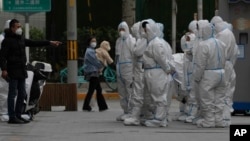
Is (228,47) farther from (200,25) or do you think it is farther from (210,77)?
(210,77)

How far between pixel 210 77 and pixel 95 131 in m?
2.38

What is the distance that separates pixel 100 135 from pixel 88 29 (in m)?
16.6

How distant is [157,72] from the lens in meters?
14.1

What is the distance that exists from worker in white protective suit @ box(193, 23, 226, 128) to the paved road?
0.33 metres

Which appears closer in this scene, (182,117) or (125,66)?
(125,66)

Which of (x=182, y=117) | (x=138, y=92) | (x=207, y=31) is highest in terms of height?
(x=207, y=31)

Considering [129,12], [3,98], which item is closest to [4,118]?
[3,98]

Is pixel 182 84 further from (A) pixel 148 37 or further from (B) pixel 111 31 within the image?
(B) pixel 111 31

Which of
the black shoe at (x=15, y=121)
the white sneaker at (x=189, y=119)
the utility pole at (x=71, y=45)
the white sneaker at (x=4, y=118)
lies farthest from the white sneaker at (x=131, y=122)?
the utility pole at (x=71, y=45)

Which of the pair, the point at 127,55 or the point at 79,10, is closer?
the point at 127,55

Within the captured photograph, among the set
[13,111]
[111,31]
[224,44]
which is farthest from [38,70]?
[111,31]

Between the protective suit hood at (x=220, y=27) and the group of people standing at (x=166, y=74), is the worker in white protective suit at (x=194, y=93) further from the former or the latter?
the protective suit hood at (x=220, y=27)

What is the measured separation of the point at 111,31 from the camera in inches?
1136

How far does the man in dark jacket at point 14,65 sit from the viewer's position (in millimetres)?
13984
